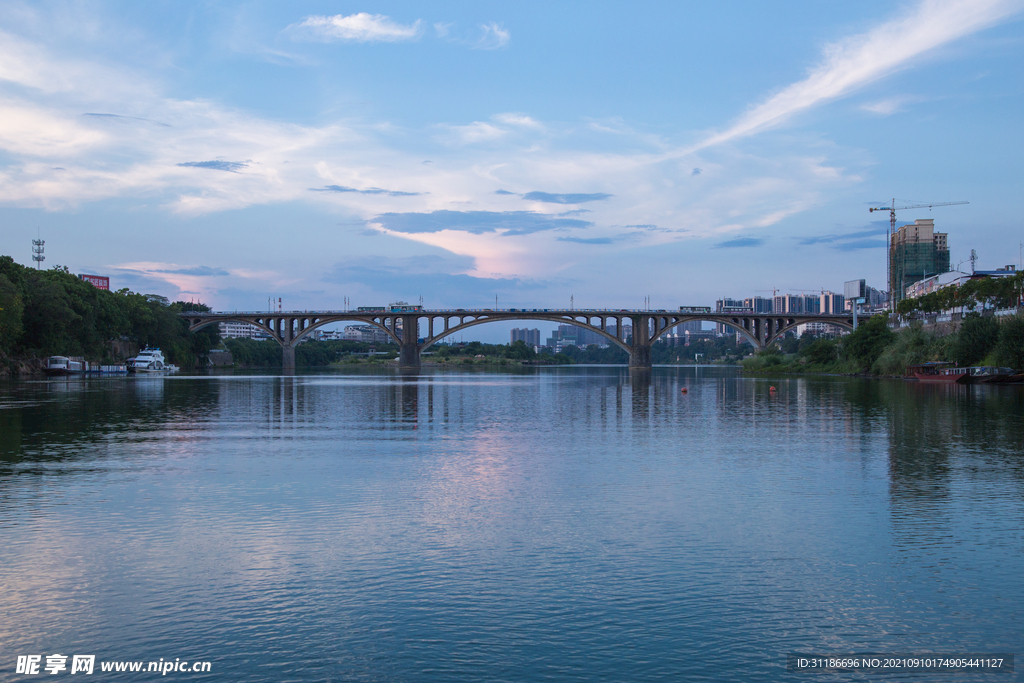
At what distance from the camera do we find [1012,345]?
206 ft

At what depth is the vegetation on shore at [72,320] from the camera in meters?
77.0

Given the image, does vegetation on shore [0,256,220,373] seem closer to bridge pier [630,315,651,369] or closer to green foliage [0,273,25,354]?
green foliage [0,273,25,354]

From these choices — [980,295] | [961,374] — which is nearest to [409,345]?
[980,295]

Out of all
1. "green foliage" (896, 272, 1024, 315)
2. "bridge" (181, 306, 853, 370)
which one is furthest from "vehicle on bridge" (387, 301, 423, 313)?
"green foliage" (896, 272, 1024, 315)

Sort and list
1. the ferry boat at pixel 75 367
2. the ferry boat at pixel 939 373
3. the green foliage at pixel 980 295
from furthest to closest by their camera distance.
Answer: the ferry boat at pixel 75 367 < the green foliage at pixel 980 295 < the ferry boat at pixel 939 373

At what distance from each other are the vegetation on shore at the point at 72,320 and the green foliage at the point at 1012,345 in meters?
82.6

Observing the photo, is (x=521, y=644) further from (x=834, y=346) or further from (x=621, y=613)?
(x=834, y=346)

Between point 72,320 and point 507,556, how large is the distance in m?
88.9

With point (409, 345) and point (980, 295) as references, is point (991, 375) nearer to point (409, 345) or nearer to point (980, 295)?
point (980, 295)

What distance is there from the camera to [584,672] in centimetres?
725

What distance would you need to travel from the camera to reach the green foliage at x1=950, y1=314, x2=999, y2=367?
68.6m

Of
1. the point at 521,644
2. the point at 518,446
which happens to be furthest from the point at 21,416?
the point at 521,644

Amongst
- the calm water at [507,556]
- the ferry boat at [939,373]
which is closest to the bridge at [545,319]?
the ferry boat at [939,373]

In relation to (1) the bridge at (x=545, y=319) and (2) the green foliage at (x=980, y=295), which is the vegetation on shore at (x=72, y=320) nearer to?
(1) the bridge at (x=545, y=319)
